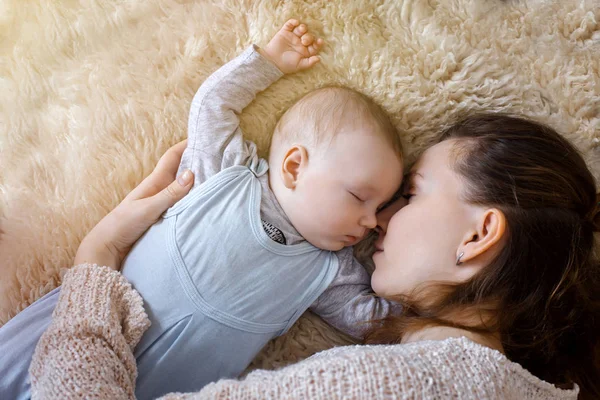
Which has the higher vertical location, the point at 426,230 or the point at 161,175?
the point at 161,175

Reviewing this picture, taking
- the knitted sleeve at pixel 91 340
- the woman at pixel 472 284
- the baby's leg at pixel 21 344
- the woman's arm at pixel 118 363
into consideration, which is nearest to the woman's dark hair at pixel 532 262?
the woman at pixel 472 284

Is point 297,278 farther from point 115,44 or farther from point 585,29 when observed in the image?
point 585,29

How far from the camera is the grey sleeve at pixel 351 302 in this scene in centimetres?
115

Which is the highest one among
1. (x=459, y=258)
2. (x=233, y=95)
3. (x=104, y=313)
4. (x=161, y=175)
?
(x=233, y=95)

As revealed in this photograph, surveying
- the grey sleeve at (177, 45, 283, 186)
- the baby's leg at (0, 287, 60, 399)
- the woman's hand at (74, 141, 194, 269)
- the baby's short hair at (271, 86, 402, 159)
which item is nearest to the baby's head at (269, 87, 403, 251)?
the baby's short hair at (271, 86, 402, 159)

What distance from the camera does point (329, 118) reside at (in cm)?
110

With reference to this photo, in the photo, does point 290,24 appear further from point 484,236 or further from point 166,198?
point 484,236

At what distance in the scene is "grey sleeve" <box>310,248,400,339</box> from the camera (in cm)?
115

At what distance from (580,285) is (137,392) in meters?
0.95

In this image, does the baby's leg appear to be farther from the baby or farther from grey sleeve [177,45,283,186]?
grey sleeve [177,45,283,186]

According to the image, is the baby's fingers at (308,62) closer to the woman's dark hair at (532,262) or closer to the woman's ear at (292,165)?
the woman's ear at (292,165)

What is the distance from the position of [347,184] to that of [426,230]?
0.63 feet

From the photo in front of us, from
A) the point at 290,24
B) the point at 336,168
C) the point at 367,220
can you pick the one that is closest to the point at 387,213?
the point at 367,220

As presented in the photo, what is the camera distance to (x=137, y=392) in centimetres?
104
